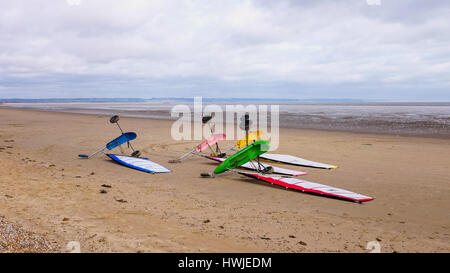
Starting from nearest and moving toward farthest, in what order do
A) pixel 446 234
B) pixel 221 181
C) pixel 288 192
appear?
pixel 446 234 < pixel 288 192 < pixel 221 181

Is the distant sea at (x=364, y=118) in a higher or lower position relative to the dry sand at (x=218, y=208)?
higher

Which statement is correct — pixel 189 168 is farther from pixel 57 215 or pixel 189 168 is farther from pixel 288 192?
pixel 57 215

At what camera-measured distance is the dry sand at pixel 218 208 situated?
12.6ft

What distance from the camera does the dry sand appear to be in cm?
386

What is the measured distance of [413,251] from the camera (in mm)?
3787

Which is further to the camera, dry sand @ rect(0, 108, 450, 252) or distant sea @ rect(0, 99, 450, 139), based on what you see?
distant sea @ rect(0, 99, 450, 139)

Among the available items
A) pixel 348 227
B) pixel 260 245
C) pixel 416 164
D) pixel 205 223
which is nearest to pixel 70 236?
pixel 205 223

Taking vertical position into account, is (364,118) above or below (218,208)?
above

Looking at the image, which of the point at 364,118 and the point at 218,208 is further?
the point at 364,118

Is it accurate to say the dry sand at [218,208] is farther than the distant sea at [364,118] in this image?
No

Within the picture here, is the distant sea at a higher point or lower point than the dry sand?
higher

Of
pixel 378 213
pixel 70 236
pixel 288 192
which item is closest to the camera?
pixel 70 236

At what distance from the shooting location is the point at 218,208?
531 cm

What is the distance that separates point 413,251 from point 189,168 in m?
6.06
